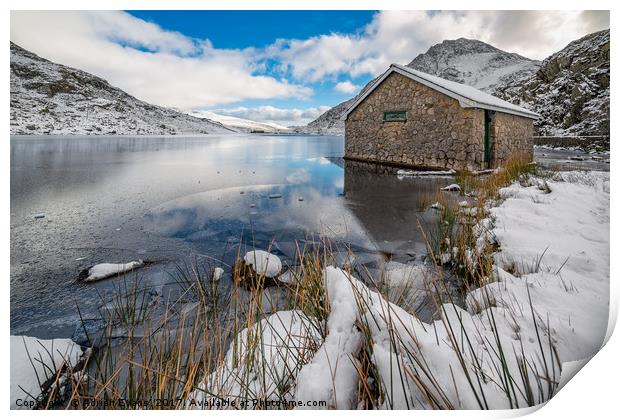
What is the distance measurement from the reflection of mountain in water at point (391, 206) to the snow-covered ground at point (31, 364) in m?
2.35

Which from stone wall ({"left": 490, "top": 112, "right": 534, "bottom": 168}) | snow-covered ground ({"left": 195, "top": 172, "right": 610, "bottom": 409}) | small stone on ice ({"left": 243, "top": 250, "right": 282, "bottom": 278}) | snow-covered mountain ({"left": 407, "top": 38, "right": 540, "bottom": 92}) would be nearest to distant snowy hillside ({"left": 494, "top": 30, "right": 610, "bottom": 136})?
snow-covered mountain ({"left": 407, "top": 38, "right": 540, "bottom": 92})

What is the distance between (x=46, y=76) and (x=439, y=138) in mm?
8071

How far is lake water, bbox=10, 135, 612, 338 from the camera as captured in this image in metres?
1.96

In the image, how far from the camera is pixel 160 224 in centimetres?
341

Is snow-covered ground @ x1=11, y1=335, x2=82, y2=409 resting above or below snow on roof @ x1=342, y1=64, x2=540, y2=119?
below

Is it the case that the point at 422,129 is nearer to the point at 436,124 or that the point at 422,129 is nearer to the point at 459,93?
the point at 436,124

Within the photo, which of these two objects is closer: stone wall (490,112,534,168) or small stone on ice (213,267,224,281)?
small stone on ice (213,267,224,281)

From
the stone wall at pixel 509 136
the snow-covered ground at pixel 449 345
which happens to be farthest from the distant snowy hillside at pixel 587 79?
the stone wall at pixel 509 136

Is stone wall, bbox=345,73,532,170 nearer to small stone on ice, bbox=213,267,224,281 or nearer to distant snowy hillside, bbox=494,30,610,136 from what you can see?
distant snowy hillside, bbox=494,30,610,136

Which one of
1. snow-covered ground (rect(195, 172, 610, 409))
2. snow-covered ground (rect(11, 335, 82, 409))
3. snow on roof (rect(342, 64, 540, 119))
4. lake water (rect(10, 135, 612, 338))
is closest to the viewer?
snow-covered ground (rect(195, 172, 610, 409))

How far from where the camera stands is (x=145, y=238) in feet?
9.56

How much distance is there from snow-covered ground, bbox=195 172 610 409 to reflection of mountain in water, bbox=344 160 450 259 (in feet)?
3.82

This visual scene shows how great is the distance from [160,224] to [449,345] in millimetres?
3395
